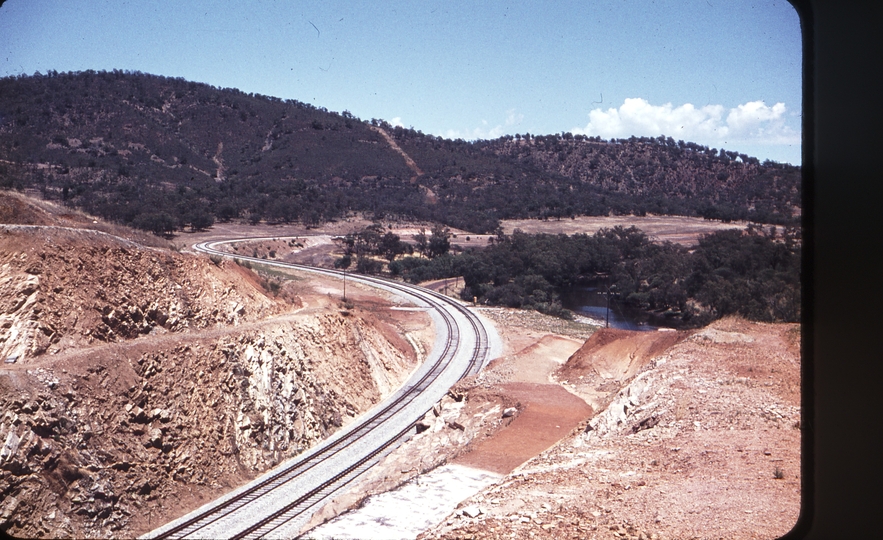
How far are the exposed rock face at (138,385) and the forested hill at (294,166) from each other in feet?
96.8

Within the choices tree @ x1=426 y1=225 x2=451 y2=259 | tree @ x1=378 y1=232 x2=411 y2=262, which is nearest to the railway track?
tree @ x1=378 y1=232 x2=411 y2=262

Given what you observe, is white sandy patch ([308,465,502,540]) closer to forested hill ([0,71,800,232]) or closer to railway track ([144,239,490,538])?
railway track ([144,239,490,538])

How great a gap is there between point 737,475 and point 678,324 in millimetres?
31782

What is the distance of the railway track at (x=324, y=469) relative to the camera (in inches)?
473

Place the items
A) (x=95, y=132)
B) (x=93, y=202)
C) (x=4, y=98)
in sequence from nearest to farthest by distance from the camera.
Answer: (x=93, y=202) → (x=4, y=98) → (x=95, y=132)

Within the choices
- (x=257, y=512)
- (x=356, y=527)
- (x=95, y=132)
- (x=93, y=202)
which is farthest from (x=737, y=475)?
(x=95, y=132)

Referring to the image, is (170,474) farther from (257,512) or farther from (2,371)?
(2,371)

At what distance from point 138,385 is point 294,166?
258 ft

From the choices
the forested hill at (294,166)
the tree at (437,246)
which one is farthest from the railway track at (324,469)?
the forested hill at (294,166)

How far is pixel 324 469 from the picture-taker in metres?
15.2

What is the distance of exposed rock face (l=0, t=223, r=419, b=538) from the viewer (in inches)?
442

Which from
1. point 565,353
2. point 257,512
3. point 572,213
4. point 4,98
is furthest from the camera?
point 572,213

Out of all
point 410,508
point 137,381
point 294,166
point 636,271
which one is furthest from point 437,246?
point 410,508

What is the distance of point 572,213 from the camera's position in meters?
81.9
